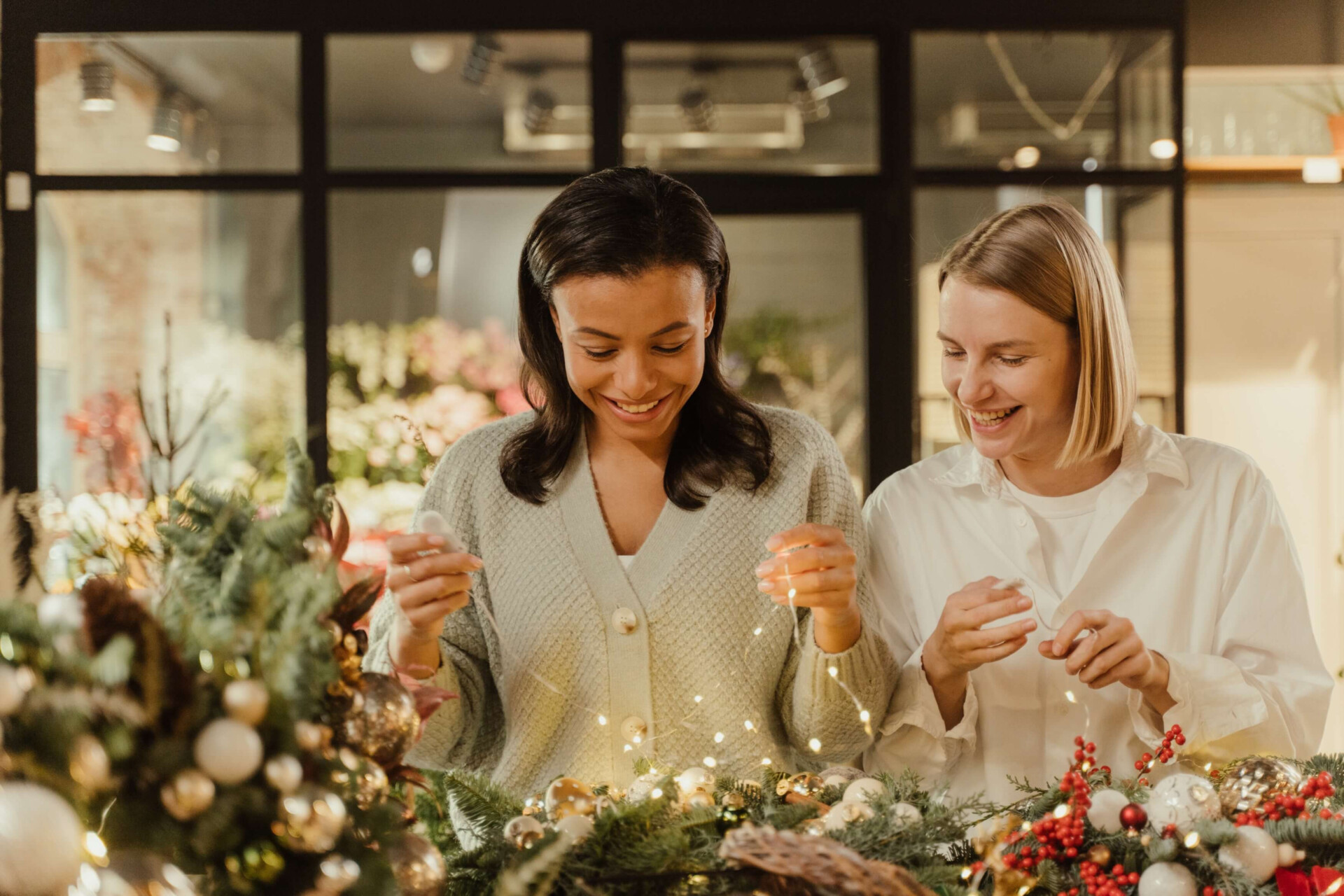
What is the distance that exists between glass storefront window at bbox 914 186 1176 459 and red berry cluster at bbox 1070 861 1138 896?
323 centimetres

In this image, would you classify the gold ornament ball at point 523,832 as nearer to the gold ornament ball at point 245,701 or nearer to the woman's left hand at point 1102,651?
the gold ornament ball at point 245,701

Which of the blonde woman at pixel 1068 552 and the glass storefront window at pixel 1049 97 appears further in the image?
the glass storefront window at pixel 1049 97

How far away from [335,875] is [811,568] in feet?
2.09

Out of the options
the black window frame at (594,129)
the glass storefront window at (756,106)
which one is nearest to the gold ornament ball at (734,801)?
the black window frame at (594,129)

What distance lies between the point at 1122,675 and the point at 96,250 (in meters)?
4.10

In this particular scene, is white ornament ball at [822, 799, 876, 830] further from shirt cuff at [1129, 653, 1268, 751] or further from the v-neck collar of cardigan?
shirt cuff at [1129, 653, 1268, 751]

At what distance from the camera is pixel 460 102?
14.0 ft

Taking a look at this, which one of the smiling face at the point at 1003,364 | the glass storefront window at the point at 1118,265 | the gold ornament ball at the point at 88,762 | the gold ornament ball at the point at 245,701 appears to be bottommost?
the gold ornament ball at the point at 88,762

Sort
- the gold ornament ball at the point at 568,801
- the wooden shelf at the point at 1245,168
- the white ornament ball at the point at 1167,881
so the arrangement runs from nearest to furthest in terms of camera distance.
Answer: the white ornament ball at the point at 1167,881
the gold ornament ball at the point at 568,801
the wooden shelf at the point at 1245,168

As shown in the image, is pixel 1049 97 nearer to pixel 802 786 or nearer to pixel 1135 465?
pixel 1135 465

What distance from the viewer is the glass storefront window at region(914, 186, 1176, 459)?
4172 millimetres

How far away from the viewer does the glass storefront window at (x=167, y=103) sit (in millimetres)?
4168

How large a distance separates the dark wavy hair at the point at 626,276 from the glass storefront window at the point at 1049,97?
2.97 metres

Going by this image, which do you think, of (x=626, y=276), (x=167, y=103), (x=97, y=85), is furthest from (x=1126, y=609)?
(x=97, y=85)
